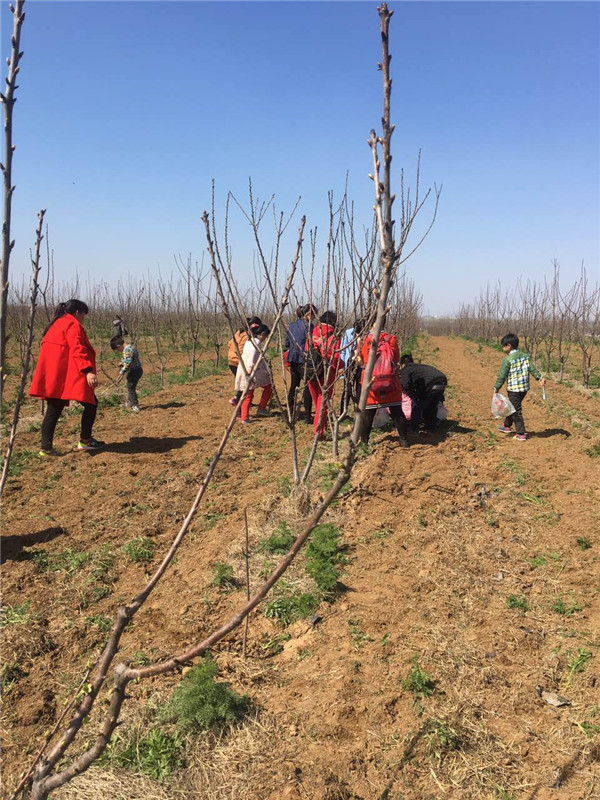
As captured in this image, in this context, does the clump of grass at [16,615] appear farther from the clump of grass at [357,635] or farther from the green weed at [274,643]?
the clump of grass at [357,635]

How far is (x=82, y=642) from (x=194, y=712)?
1087 millimetres

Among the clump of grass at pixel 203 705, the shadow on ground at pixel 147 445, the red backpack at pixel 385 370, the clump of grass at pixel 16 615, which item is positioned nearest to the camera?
the clump of grass at pixel 203 705

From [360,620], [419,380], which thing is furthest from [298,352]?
[360,620]

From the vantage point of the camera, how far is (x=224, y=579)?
3746 mm

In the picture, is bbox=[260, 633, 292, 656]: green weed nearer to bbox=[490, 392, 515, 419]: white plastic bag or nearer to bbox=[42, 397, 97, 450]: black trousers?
bbox=[42, 397, 97, 450]: black trousers

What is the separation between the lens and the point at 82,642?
10.4 feet

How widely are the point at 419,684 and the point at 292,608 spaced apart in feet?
3.40

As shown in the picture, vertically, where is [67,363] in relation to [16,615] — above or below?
above

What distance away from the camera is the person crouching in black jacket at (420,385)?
7176 mm

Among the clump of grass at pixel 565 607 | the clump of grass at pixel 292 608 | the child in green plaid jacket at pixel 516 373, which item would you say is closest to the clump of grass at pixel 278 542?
the clump of grass at pixel 292 608

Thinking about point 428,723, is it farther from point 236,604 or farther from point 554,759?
point 236,604

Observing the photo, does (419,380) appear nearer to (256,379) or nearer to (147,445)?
(256,379)

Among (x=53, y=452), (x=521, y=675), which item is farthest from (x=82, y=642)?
(x=53, y=452)

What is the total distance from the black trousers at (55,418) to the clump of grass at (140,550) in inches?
96.1
